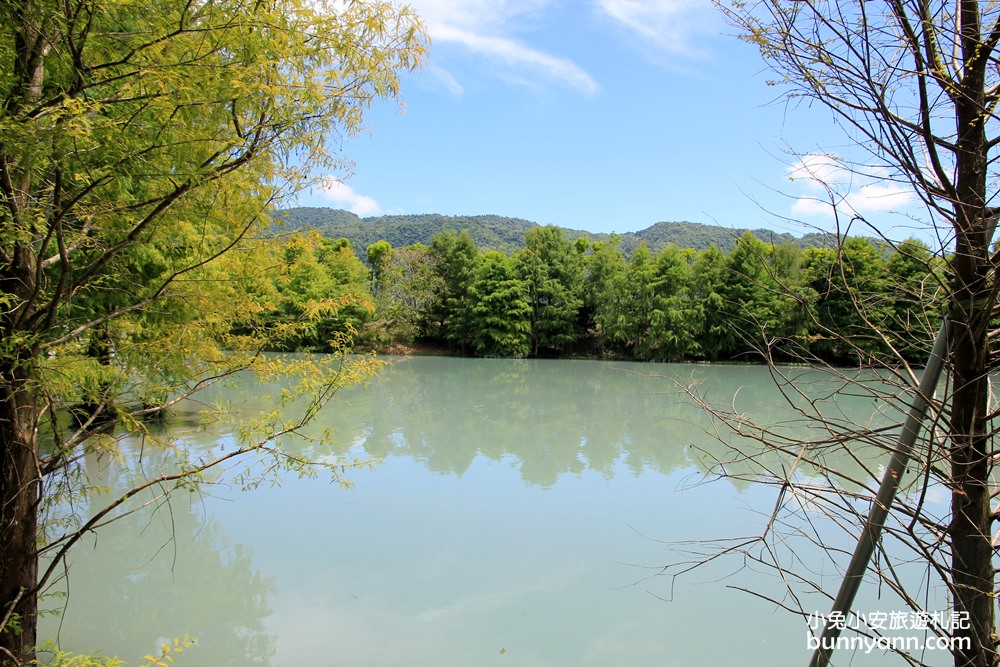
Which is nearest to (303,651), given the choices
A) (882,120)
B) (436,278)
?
(882,120)

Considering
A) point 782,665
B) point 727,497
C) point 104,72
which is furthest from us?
point 727,497

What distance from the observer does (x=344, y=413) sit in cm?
1056

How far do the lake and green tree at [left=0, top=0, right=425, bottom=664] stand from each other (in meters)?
0.53

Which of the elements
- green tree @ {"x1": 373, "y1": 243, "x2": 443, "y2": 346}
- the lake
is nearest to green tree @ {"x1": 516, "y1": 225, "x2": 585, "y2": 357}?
green tree @ {"x1": 373, "y1": 243, "x2": 443, "y2": 346}

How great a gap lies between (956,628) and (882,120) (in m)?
0.97

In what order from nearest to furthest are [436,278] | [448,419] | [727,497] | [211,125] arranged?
[211,125]
[727,497]
[448,419]
[436,278]

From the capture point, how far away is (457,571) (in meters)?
4.14

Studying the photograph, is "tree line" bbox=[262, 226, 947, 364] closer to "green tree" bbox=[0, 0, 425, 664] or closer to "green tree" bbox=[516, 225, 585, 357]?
"green tree" bbox=[516, 225, 585, 357]

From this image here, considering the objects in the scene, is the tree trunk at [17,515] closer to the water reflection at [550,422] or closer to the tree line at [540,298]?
the water reflection at [550,422]

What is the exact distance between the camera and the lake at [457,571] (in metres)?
3.22

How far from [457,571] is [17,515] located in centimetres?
283

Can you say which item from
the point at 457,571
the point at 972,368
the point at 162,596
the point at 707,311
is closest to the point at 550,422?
the point at 457,571

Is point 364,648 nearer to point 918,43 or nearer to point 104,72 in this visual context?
point 104,72

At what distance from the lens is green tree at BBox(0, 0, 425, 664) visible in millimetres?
1560
